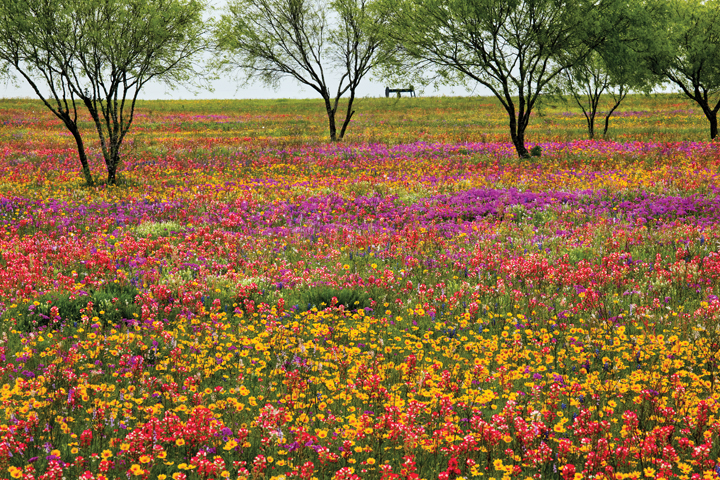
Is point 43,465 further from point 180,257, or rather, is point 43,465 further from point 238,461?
point 180,257

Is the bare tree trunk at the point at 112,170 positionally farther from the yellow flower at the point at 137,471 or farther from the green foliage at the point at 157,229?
the yellow flower at the point at 137,471

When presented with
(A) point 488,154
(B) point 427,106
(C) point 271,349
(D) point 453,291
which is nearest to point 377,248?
(D) point 453,291

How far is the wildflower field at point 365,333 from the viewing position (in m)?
4.01

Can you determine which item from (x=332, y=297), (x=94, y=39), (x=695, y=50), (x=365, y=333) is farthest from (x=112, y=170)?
(x=695, y=50)

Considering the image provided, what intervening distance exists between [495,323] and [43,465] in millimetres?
5155

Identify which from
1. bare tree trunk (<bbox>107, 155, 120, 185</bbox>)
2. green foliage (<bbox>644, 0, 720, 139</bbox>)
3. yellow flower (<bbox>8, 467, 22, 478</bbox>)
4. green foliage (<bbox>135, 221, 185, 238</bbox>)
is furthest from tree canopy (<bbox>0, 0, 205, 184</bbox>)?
green foliage (<bbox>644, 0, 720, 139</bbox>)

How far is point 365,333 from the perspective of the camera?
6.46m

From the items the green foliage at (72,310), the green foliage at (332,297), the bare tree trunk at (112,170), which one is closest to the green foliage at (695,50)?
the bare tree trunk at (112,170)

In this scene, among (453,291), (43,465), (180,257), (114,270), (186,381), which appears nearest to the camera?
(43,465)

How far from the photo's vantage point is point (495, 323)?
678 cm

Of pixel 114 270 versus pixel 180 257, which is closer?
pixel 114 270

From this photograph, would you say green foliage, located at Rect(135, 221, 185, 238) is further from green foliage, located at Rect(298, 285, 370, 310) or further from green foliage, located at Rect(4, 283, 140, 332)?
green foliage, located at Rect(298, 285, 370, 310)

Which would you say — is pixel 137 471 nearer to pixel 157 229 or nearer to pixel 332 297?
pixel 332 297

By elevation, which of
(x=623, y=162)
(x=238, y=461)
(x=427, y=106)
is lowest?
(x=238, y=461)
